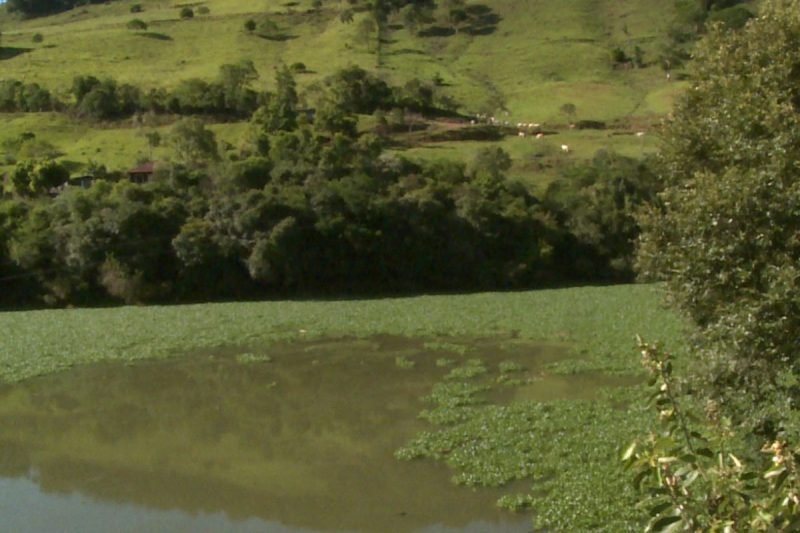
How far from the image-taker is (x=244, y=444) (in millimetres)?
21578

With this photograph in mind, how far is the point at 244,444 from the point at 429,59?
90.6 meters

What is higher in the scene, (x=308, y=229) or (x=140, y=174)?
(x=140, y=174)

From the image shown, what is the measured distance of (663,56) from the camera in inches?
3816

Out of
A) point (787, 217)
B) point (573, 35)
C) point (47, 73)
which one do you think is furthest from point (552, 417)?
point (573, 35)

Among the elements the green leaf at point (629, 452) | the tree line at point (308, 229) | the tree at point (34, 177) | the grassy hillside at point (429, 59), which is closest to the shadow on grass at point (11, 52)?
the grassy hillside at point (429, 59)

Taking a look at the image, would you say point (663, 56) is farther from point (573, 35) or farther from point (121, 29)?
point (121, 29)

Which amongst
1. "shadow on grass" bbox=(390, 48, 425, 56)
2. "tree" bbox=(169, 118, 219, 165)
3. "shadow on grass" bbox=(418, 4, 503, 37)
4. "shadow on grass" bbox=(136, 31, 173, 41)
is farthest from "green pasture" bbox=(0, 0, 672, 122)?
"tree" bbox=(169, 118, 219, 165)

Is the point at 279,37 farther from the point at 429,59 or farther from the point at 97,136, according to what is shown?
the point at 97,136

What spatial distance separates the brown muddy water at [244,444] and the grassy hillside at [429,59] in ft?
120

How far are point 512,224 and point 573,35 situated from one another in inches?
2502

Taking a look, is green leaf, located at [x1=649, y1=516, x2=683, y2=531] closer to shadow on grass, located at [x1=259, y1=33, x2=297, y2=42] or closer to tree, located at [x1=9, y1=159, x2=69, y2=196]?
tree, located at [x1=9, y1=159, x2=69, y2=196]

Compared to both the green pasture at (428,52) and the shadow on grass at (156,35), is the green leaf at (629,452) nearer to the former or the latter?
the green pasture at (428,52)

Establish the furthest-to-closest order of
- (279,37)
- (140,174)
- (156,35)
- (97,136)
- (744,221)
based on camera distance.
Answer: (279,37), (156,35), (97,136), (140,174), (744,221)

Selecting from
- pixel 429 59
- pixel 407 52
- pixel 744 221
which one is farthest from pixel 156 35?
pixel 744 221
